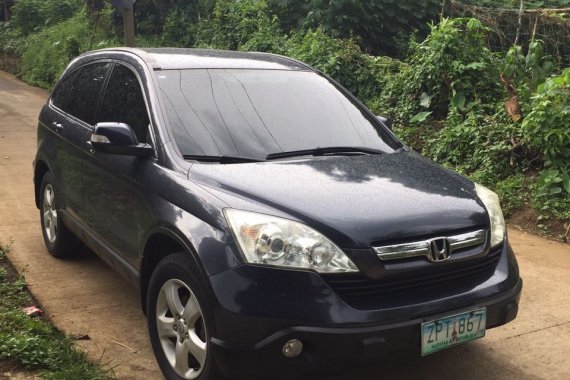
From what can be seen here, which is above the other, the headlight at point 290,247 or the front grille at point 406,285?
the headlight at point 290,247

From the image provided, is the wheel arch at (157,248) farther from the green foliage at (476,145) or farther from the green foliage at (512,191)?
the green foliage at (476,145)

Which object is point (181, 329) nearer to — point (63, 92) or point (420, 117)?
point (63, 92)

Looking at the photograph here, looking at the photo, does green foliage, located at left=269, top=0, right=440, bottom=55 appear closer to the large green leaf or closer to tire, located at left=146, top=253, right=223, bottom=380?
the large green leaf

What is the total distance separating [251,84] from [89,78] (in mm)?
1449

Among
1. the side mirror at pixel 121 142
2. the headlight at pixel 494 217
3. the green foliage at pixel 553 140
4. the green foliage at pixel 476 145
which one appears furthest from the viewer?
the green foliage at pixel 476 145

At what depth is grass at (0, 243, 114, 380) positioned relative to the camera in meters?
3.49

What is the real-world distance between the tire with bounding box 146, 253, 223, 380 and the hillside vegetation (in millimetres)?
4176

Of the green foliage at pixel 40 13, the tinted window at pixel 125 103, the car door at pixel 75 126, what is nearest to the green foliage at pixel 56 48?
the green foliage at pixel 40 13

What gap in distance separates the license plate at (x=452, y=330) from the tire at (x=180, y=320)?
36.5 inches

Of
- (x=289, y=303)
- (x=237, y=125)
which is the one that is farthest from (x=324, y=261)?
(x=237, y=125)

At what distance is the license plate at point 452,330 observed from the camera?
2.99 metres

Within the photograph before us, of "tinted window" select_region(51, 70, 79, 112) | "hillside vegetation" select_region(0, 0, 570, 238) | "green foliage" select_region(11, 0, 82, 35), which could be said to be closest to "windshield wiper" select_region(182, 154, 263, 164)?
"tinted window" select_region(51, 70, 79, 112)

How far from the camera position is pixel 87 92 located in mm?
4898

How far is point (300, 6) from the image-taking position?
509 inches
